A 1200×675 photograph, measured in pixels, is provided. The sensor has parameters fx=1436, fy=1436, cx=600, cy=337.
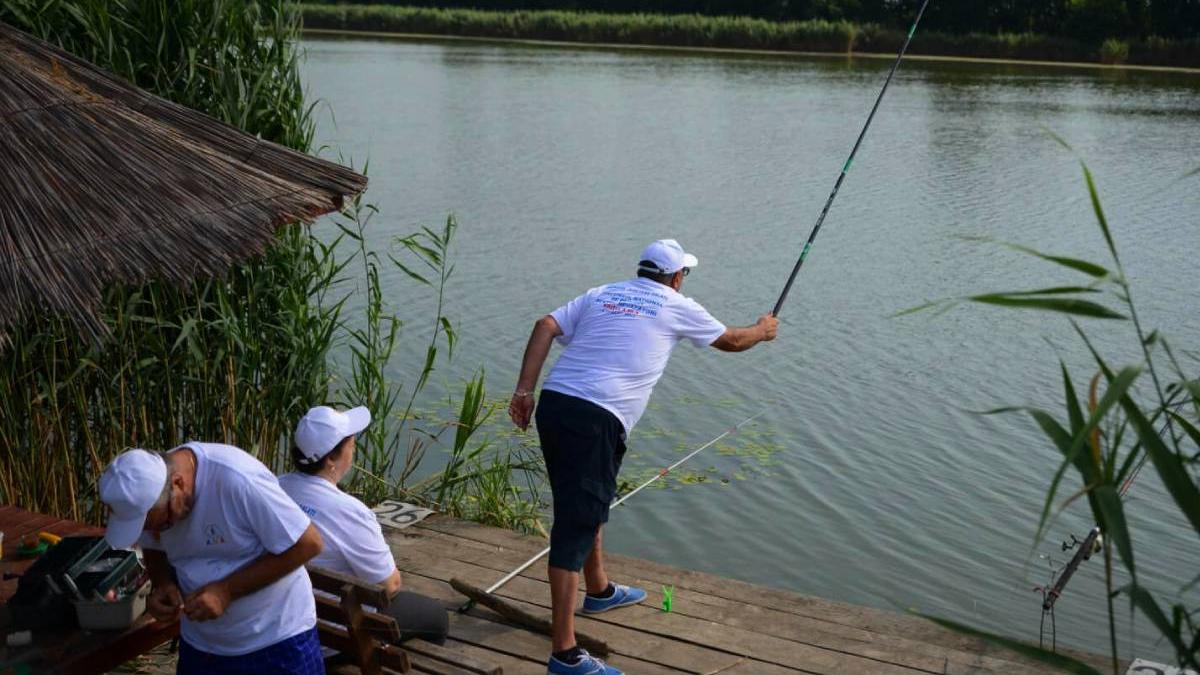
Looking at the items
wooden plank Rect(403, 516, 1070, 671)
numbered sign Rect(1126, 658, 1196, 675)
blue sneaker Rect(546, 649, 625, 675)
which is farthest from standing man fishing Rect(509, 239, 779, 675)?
numbered sign Rect(1126, 658, 1196, 675)

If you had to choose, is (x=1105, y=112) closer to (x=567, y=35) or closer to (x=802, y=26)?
(x=802, y=26)

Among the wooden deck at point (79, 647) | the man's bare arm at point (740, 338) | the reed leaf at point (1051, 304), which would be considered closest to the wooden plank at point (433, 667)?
the wooden deck at point (79, 647)

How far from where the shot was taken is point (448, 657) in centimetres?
428

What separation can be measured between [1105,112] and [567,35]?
2558 centimetres

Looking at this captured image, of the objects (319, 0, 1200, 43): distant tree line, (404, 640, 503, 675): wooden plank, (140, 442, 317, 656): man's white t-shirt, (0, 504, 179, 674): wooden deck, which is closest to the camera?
(140, 442, 317, 656): man's white t-shirt

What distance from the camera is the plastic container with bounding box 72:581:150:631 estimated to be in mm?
3684

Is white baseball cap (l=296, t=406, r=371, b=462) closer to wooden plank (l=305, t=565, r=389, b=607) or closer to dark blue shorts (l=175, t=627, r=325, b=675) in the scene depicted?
wooden plank (l=305, t=565, r=389, b=607)

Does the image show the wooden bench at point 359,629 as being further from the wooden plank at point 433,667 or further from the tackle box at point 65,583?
the tackle box at point 65,583

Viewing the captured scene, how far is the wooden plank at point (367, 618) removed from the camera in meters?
3.85

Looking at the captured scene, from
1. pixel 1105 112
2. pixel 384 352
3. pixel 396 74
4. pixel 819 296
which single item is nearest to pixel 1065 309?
pixel 384 352

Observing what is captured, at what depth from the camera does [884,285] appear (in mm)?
11961

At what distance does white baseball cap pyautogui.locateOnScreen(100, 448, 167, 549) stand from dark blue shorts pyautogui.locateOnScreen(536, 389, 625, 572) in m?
1.58

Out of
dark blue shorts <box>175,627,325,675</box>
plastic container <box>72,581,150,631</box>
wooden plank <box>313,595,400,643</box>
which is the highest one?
dark blue shorts <box>175,627,325,675</box>

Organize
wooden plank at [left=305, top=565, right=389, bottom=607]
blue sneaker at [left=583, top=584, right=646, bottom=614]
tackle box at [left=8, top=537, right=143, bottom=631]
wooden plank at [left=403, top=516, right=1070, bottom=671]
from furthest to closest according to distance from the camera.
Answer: blue sneaker at [left=583, top=584, right=646, bottom=614], wooden plank at [left=403, top=516, right=1070, bottom=671], wooden plank at [left=305, top=565, right=389, bottom=607], tackle box at [left=8, top=537, right=143, bottom=631]
